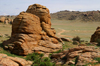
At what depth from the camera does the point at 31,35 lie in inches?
634

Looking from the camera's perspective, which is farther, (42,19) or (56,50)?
(42,19)

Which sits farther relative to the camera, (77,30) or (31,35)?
(77,30)

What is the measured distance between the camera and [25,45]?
14.9 metres

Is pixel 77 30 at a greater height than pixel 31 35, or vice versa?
pixel 31 35

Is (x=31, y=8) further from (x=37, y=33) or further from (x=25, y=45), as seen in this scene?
(x=25, y=45)

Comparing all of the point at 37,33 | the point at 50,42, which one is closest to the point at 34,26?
the point at 37,33

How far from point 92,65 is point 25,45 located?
9.44 meters

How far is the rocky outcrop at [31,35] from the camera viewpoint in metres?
15.0

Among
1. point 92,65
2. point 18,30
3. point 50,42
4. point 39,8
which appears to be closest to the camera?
point 92,65

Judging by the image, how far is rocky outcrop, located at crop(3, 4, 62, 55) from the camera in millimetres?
15018

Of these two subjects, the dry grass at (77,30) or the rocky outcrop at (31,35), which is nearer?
the rocky outcrop at (31,35)

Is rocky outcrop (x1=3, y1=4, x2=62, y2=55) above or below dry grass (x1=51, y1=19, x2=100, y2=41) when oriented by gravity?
above

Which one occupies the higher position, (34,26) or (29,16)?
(29,16)

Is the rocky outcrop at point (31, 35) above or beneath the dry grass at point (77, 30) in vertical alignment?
above
